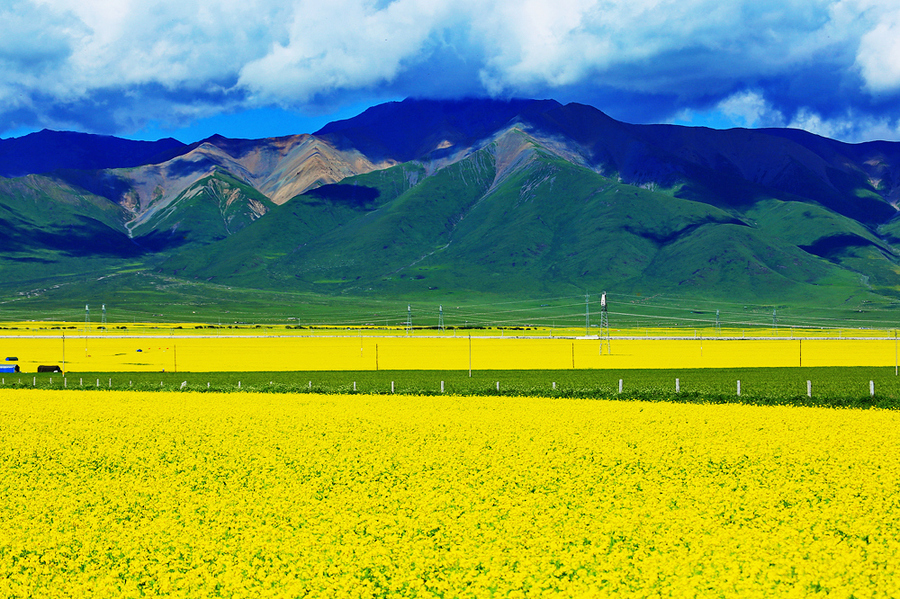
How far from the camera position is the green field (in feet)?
161

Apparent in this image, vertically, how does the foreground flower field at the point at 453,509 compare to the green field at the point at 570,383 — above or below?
below

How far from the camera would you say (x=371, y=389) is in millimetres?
56094

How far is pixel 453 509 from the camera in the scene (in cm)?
2028

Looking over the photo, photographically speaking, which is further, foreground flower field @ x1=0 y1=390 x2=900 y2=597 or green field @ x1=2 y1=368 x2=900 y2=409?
green field @ x1=2 y1=368 x2=900 y2=409

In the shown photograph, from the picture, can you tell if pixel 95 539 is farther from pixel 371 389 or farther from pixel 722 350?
pixel 722 350

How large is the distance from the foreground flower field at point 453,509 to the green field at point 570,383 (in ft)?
41.4

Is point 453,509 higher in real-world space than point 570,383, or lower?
lower

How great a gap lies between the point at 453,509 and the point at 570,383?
40988 millimetres

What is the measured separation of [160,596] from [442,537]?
19.8ft

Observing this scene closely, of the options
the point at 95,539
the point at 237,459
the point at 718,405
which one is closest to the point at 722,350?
the point at 718,405

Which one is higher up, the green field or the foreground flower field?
the green field

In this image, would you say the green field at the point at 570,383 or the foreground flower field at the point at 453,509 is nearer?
the foreground flower field at the point at 453,509

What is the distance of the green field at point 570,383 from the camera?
161 ft

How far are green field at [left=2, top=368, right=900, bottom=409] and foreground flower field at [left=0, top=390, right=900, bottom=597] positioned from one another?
12.6m
